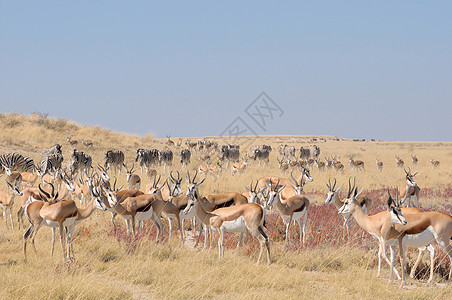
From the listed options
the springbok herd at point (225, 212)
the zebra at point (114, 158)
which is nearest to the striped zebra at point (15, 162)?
the zebra at point (114, 158)

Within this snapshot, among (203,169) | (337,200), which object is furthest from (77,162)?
(337,200)

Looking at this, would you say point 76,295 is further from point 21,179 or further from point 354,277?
point 21,179

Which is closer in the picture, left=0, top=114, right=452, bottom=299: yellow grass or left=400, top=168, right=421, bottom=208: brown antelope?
left=0, top=114, right=452, bottom=299: yellow grass

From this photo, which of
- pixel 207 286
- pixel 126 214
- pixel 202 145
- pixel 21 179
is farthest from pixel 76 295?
pixel 202 145

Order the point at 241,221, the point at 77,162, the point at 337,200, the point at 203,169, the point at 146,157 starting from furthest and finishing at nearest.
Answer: the point at 146,157 < the point at 203,169 < the point at 77,162 < the point at 337,200 < the point at 241,221

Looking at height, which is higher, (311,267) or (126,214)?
(126,214)

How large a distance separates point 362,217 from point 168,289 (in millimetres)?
3642

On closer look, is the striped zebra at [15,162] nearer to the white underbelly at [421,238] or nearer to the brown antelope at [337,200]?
the brown antelope at [337,200]

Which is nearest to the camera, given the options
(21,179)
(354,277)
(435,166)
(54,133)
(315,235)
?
(354,277)

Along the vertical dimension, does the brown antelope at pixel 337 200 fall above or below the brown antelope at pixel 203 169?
above

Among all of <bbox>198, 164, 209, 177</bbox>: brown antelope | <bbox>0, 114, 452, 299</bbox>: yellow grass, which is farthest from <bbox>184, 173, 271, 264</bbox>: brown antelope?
<bbox>198, 164, 209, 177</bbox>: brown antelope

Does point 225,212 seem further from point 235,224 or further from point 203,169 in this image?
point 203,169

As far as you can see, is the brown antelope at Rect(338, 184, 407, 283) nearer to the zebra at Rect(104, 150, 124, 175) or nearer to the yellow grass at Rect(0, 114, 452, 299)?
the yellow grass at Rect(0, 114, 452, 299)

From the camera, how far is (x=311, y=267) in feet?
28.9
